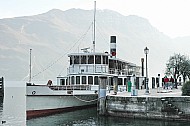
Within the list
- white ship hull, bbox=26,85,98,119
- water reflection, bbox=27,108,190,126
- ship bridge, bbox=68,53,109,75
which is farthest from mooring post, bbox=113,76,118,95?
water reflection, bbox=27,108,190,126

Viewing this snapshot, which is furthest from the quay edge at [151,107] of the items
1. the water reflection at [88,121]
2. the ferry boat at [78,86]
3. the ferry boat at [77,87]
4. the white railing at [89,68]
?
the white railing at [89,68]

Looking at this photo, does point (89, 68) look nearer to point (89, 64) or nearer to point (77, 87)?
point (89, 64)

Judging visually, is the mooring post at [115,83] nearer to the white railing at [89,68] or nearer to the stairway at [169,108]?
the white railing at [89,68]

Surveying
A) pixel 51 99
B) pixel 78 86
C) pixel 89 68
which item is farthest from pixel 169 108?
pixel 89 68

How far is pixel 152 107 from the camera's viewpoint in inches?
878

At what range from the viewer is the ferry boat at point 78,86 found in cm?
2750

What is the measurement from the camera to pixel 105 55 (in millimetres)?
32500

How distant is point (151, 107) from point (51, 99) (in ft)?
30.3

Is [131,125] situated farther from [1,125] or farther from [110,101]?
[1,125]

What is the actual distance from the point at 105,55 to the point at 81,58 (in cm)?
231

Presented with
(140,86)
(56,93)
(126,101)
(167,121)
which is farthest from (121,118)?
(140,86)

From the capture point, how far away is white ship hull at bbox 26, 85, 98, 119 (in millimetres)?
27266

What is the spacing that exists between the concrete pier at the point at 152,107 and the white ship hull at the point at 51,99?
199 inches

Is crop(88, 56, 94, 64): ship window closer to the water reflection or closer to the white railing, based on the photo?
the white railing
